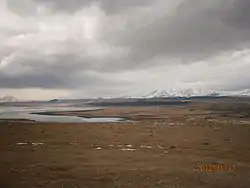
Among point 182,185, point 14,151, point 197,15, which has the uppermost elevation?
point 197,15

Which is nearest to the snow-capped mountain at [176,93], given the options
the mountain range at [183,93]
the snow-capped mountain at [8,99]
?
the mountain range at [183,93]

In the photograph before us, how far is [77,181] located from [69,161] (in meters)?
0.60

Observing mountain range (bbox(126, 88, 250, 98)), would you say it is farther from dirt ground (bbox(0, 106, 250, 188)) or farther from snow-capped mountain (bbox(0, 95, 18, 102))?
snow-capped mountain (bbox(0, 95, 18, 102))

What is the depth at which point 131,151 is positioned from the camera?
488 centimetres

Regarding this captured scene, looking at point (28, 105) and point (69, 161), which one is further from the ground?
point (28, 105)

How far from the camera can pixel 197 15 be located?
4895mm

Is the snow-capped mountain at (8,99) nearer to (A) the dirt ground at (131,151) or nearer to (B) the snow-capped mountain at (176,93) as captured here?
(A) the dirt ground at (131,151)

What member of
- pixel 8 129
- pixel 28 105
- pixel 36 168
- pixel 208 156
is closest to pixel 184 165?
pixel 208 156

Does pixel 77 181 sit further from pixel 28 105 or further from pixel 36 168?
pixel 28 105

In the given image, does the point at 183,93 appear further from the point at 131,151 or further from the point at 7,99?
the point at 7,99

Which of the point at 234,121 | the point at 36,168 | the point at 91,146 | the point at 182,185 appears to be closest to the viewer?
the point at 182,185
